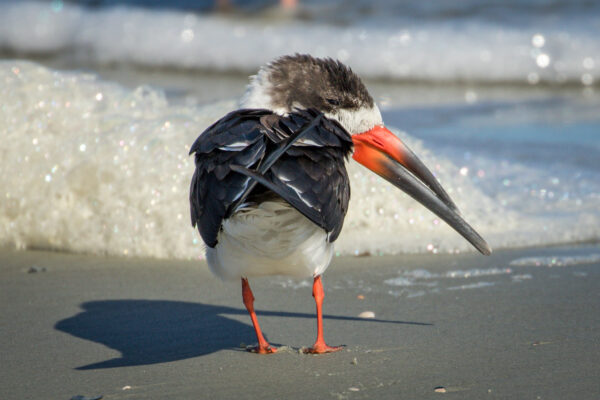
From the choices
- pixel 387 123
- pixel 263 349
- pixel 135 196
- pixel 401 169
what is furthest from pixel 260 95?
pixel 387 123

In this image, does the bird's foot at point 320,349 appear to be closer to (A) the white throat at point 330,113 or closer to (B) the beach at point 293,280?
(B) the beach at point 293,280

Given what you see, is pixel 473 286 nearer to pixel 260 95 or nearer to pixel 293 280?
pixel 293 280

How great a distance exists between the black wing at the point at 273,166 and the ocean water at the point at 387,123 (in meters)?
2.00

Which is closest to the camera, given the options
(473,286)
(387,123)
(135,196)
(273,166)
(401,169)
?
(273,166)

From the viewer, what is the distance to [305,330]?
12.1 feet

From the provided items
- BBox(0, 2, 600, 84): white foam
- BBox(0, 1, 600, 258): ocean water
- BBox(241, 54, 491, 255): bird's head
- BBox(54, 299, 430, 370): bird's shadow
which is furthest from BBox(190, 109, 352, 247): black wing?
BBox(0, 2, 600, 84): white foam

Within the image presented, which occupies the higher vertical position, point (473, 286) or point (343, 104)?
point (343, 104)

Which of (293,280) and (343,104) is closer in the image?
(343,104)

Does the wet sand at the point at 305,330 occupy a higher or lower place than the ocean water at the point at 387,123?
lower

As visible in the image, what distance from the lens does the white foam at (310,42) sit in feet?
39.4

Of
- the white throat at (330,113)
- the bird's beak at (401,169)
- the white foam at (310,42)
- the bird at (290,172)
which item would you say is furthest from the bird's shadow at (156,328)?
the white foam at (310,42)

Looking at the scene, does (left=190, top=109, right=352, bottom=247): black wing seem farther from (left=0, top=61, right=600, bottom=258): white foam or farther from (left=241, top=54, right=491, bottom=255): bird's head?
(left=0, top=61, right=600, bottom=258): white foam

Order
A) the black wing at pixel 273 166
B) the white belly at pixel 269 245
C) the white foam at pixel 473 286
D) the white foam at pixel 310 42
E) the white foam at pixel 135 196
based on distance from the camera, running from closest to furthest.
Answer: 1. the black wing at pixel 273 166
2. the white belly at pixel 269 245
3. the white foam at pixel 473 286
4. the white foam at pixel 135 196
5. the white foam at pixel 310 42

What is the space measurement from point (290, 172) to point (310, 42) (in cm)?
1068
